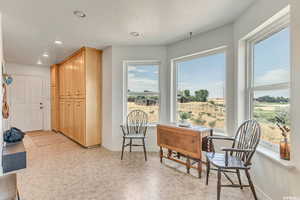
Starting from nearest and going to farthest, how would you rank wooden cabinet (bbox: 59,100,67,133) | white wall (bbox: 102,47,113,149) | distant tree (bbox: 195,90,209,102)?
distant tree (bbox: 195,90,209,102), white wall (bbox: 102,47,113,149), wooden cabinet (bbox: 59,100,67,133)

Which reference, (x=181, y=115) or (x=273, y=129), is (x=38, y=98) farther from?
(x=273, y=129)

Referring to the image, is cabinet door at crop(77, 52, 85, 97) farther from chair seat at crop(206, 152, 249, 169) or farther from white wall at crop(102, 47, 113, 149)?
chair seat at crop(206, 152, 249, 169)

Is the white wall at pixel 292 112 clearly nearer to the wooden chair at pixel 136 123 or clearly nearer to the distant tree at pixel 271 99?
the distant tree at pixel 271 99

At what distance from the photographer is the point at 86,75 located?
141 inches

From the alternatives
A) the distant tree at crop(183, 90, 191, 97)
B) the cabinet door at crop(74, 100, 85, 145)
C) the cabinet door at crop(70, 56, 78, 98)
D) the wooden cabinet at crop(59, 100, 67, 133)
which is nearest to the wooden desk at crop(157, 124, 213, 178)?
the distant tree at crop(183, 90, 191, 97)

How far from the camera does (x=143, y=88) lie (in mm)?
3594

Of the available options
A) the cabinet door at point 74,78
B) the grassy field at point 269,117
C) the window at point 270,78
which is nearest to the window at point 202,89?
the window at point 270,78

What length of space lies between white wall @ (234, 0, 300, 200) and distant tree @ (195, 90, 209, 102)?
669 mm

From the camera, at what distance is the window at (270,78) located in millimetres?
1703

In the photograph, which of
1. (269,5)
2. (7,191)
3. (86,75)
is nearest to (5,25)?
(86,75)

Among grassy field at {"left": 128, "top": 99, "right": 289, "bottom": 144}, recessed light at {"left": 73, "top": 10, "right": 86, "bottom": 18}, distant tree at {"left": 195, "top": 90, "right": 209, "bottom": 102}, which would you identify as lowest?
grassy field at {"left": 128, "top": 99, "right": 289, "bottom": 144}

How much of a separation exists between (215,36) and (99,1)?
188cm

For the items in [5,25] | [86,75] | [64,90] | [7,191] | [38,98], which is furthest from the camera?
[38,98]

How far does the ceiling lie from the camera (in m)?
1.92
